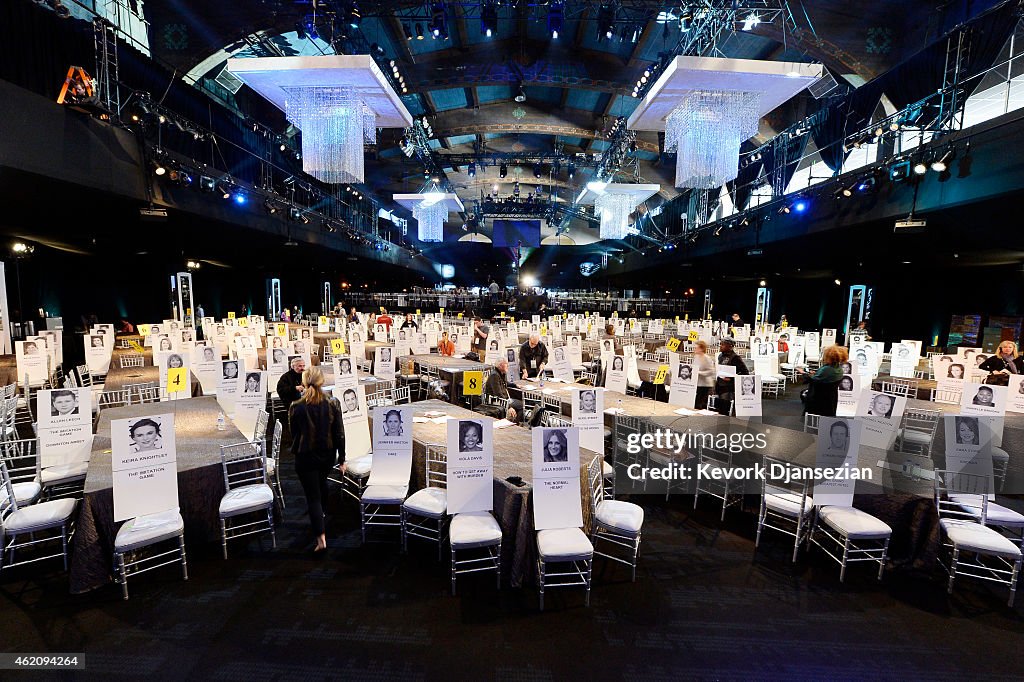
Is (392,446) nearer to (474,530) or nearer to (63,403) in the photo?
(474,530)

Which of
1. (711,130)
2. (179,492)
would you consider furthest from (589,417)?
(711,130)

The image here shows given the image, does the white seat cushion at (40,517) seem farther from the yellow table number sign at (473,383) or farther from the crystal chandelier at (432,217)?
the crystal chandelier at (432,217)

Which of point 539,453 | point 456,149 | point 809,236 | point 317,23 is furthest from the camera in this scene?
point 456,149

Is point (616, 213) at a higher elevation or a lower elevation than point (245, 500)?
higher

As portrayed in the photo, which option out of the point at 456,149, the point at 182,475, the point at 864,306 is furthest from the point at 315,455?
the point at 456,149

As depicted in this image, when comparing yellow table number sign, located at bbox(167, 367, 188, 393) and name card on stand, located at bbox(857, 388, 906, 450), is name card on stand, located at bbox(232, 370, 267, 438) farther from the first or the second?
name card on stand, located at bbox(857, 388, 906, 450)

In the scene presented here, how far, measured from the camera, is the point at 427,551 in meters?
4.07

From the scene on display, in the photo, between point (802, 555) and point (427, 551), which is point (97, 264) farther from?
point (802, 555)

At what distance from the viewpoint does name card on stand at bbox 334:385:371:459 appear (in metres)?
4.80

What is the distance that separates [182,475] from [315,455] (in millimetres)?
1049

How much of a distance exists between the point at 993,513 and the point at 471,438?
4115 millimetres

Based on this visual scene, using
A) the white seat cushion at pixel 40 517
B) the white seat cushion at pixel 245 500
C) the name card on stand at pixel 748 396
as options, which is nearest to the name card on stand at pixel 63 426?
the white seat cushion at pixel 40 517

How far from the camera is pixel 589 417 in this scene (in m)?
4.66

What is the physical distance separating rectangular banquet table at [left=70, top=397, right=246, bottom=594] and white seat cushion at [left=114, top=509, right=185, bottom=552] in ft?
0.55
